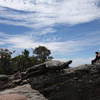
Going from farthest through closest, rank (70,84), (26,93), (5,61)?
(5,61) < (70,84) < (26,93)

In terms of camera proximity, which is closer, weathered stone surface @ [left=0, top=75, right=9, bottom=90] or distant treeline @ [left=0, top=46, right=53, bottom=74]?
weathered stone surface @ [left=0, top=75, right=9, bottom=90]

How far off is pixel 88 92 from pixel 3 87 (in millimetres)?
8880

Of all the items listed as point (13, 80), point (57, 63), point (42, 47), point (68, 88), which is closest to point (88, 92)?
point (68, 88)

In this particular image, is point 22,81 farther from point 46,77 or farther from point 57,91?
point 57,91

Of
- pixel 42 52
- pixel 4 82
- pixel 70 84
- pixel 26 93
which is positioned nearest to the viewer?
pixel 26 93

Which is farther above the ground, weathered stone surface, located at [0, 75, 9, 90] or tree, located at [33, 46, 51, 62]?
tree, located at [33, 46, 51, 62]

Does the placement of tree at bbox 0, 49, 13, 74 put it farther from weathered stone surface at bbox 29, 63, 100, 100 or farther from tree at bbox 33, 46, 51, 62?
weathered stone surface at bbox 29, 63, 100, 100

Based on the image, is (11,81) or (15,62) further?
(15,62)

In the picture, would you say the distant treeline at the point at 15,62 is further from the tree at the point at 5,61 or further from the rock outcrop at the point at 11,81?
the rock outcrop at the point at 11,81

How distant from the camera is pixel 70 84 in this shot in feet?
53.9

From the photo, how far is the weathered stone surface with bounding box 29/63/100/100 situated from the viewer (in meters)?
16.3

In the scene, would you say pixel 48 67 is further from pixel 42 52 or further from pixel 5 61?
pixel 42 52

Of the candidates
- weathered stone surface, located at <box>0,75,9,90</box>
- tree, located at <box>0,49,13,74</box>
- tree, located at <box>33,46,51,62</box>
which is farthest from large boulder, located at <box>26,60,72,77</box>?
tree, located at <box>33,46,51,62</box>

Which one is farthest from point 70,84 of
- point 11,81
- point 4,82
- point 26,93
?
point 4,82
